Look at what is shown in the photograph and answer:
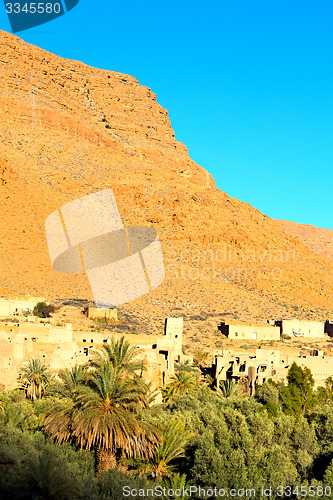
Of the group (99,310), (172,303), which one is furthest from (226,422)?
(172,303)

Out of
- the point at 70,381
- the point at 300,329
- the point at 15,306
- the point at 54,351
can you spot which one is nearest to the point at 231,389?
the point at 54,351

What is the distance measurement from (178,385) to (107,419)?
1192 cm

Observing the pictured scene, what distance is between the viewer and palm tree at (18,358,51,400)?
77.1 ft

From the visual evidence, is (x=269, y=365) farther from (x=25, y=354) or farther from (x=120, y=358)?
(x=120, y=358)

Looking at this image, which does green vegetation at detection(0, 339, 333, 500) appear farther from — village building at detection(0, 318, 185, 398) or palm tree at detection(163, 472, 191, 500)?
village building at detection(0, 318, 185, 398)

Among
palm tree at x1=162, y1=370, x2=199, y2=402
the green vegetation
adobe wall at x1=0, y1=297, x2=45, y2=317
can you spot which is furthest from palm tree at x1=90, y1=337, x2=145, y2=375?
adobe wall at x1=0, y1=297, x2=45, y2=317

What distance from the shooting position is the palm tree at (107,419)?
15625mm

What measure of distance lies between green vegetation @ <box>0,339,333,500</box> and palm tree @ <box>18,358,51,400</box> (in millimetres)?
2566

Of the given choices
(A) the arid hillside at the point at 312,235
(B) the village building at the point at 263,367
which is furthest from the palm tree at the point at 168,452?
(A) the arid hillside at the point at 312,235

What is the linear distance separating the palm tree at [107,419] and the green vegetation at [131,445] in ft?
0.09

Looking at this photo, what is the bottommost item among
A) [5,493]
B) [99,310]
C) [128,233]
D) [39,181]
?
[5,493]

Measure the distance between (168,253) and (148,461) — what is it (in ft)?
170

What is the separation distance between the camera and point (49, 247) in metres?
65.8

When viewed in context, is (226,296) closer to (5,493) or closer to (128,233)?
(128,233)
